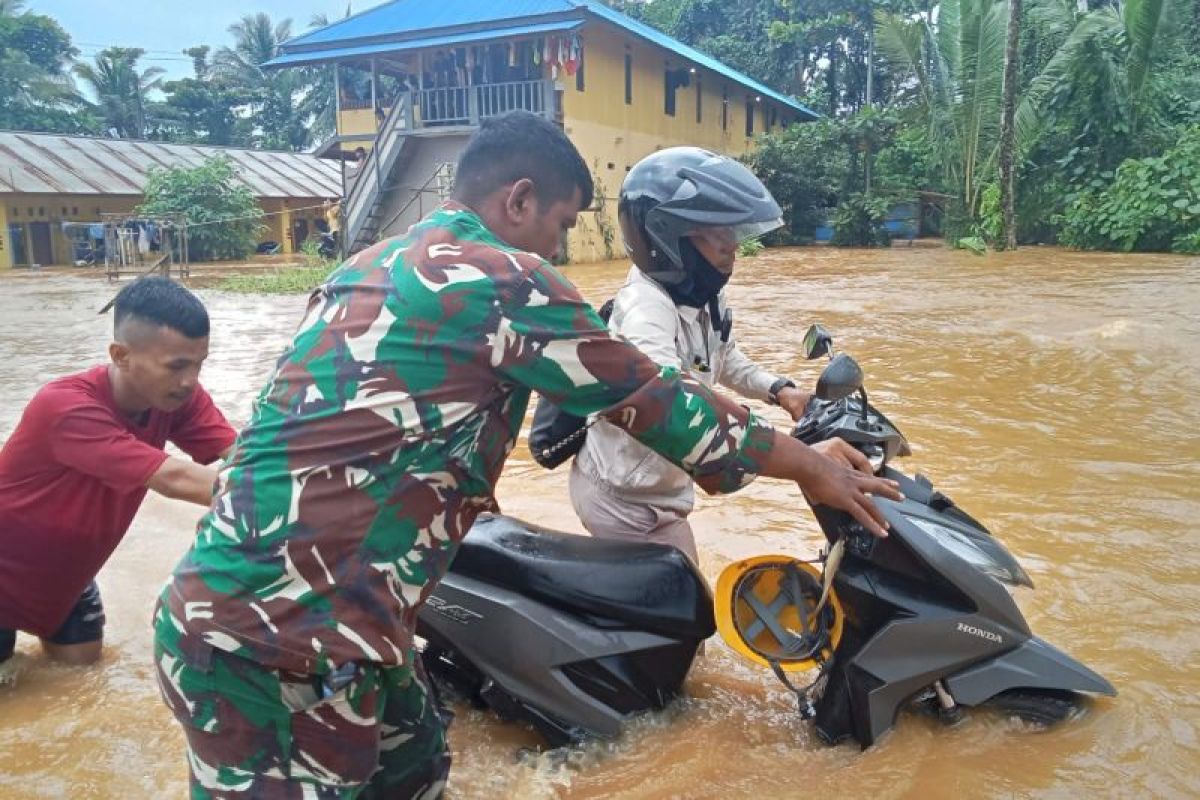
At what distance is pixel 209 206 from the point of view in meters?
28.0

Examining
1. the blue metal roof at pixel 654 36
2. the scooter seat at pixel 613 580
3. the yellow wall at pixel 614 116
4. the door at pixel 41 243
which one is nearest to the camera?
the scooter seat at pixel 613 580

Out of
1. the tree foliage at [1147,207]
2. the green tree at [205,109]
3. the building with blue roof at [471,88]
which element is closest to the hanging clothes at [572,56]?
the building with blue roof at [471,88]

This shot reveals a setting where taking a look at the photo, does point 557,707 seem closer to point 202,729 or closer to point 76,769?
point 202,729

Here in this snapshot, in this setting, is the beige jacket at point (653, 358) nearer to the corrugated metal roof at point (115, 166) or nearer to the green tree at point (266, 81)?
the corrugated metal roof at point (115, 166)

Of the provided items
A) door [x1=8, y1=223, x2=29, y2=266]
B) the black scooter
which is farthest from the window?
the black scooter

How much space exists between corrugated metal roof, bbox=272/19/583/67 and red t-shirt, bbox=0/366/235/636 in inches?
682

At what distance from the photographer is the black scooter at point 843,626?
2246 millimetres

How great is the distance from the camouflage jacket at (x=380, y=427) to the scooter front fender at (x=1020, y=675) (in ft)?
3.85

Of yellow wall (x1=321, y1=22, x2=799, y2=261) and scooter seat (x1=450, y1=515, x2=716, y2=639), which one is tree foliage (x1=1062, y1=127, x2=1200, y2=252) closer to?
yellow wall (x1=321, y1=22, x2=799, y2=261)

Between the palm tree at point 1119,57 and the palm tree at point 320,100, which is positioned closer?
the palm tree at point 1119,57

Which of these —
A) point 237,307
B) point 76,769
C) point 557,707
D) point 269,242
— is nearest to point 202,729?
point 557,707

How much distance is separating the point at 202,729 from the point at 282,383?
0.62 metres

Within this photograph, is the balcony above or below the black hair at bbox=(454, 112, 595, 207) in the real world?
above

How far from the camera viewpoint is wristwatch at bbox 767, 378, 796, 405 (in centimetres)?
293
